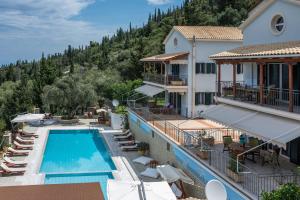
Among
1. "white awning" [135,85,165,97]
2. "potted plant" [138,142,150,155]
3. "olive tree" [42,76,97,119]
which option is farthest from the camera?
"olive tree" [42,76,97,119]

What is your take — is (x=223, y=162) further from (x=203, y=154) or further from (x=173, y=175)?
(x=173, y=175)

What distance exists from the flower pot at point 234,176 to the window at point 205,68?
23.6m

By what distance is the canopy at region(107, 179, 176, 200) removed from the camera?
2080cm

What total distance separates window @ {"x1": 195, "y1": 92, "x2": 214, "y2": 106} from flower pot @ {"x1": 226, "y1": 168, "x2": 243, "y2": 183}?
23.4 metres

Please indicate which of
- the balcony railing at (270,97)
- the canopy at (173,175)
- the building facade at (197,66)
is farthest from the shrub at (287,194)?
the building facade at (197,66)

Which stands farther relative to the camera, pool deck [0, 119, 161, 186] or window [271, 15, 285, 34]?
pool deck [0, 119, 161, 186]

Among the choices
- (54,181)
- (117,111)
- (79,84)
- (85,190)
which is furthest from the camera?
(79,84)

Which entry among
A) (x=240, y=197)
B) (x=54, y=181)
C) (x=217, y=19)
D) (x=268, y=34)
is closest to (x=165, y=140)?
(x=54, y=181)

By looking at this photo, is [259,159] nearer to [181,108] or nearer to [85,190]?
[85,190]

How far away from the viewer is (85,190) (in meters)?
23.5

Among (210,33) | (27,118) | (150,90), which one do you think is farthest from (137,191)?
(27,118)

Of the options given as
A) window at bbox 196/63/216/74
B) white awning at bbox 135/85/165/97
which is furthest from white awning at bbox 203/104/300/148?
white awning at bbox 135/85/165/97

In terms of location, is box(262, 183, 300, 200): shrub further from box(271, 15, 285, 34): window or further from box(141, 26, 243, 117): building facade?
box(141, 26, 243, 117): building facade

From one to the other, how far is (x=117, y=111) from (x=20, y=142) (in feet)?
50.9
